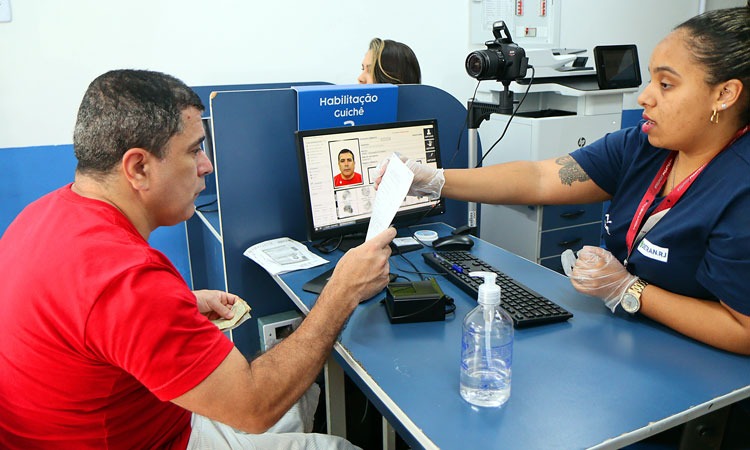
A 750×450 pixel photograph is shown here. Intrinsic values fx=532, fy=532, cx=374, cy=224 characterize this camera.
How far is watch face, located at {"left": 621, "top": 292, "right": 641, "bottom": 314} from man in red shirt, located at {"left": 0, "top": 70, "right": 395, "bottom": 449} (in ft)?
1.99

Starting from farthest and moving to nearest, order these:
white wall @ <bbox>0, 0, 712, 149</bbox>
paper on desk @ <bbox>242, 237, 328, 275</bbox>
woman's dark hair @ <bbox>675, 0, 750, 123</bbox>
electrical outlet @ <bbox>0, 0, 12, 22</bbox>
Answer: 1. white wall @ <bbox>0, 0, 712, 149</bbox>
2. electrical outlet @ <bbox>0, 0, 12, 22</bbox>
3. paper on desk @ <bbox>242, 237, 328, 275</bbox>
4. woman's dark hair @ <bbox>675, 0, 750, 123</bbox>

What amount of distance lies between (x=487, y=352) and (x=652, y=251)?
0.49 m

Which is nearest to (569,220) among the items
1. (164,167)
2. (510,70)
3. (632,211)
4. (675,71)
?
(510,70)

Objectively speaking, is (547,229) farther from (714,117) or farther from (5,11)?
(5,11)

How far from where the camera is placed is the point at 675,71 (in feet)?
3.74

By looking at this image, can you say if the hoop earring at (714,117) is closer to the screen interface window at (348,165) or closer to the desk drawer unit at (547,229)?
the screen interface window at (348,165)

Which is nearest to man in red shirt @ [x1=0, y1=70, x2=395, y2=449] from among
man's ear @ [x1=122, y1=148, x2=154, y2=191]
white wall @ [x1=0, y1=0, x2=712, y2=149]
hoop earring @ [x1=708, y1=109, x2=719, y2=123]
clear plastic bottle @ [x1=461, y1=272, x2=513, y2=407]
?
man's ear @ [x1=122, y1=148, x2=154, y2=191]

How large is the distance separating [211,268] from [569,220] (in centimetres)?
169

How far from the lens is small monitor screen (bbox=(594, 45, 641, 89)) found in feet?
8.72

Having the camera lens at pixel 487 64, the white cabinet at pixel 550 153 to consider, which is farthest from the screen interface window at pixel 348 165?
the white cabinet at pixel 550 153

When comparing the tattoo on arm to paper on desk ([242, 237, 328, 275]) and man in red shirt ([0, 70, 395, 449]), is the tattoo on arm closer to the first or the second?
paper on desk ([242, 237, 328, 275])

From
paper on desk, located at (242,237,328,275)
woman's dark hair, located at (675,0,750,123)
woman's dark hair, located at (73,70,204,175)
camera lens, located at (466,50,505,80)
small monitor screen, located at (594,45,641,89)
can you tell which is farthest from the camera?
small monitor screen, located at (594,45,641,89)

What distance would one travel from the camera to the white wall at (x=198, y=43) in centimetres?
244

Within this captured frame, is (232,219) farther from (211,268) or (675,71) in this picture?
(675,71)
